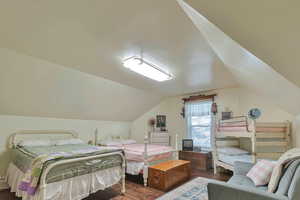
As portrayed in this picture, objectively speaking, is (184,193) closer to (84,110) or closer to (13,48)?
(84,110)

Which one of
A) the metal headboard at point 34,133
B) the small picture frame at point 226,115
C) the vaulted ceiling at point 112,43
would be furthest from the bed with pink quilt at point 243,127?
the metal headboard at point 34,133

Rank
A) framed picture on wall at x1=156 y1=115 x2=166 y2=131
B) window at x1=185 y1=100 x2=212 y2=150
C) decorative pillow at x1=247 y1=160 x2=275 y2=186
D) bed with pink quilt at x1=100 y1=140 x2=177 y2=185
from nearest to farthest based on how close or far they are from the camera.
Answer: decorative pillow at x1=247 y1=160 x2=275 y2=186 → bed with pink quilt at x1=100 y1=140 x2=177 y2=185 → window at x1=185 y1=100 x2=212 y2=150 → framed picture on wall at x1=156 y1=115 x2=166 y2=131

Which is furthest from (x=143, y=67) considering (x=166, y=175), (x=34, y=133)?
(x=34, y=133)

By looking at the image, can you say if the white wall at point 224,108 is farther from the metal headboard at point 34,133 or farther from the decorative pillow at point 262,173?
the metal headboard at point 34,133

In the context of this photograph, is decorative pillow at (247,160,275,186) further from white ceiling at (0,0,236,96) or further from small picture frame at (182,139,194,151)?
small picture frame at (182,139,194,151)

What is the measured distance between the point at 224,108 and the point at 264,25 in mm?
3957

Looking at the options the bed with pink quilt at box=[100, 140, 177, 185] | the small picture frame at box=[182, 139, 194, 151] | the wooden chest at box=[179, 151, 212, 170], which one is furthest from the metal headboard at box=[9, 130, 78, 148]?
the wooden chest at box=[179, 151, 212, 170]

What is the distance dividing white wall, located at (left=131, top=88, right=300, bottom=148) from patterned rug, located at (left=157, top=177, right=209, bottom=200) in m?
2.28

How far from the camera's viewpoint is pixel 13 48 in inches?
91.4

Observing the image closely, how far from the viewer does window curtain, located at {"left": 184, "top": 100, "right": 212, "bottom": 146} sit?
200 inches

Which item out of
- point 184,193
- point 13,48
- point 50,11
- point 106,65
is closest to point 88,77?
point 106,65

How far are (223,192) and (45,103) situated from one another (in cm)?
370

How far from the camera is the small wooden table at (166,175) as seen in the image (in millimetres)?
3095

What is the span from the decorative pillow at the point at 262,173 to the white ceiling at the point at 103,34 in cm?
181
